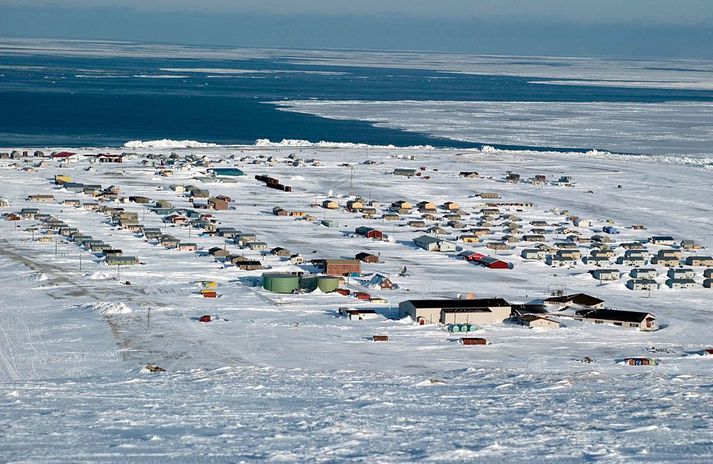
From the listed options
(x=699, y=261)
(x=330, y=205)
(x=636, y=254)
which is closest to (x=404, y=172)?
(x=330, y=205)

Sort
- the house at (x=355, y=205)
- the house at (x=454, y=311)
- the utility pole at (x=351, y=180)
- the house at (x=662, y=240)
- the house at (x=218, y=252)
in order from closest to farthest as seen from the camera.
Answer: the house at (x=454, y=311) < the house at (x=218, y=252) < the house at (x=662, y=240) < the house at (x=355, y=205) < the utility pole at (x=351, y=180)

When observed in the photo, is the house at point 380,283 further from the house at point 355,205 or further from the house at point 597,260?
the house at point 355,205

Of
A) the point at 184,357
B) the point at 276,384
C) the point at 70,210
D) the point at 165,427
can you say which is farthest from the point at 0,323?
the point at 70,210

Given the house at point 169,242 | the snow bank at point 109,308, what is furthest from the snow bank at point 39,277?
the house at point 169,242

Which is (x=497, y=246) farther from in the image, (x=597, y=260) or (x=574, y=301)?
(x=574, y=301)

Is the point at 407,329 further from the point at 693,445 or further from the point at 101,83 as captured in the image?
the point at 101,83

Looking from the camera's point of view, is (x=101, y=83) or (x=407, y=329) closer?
(x=407, y=329)
